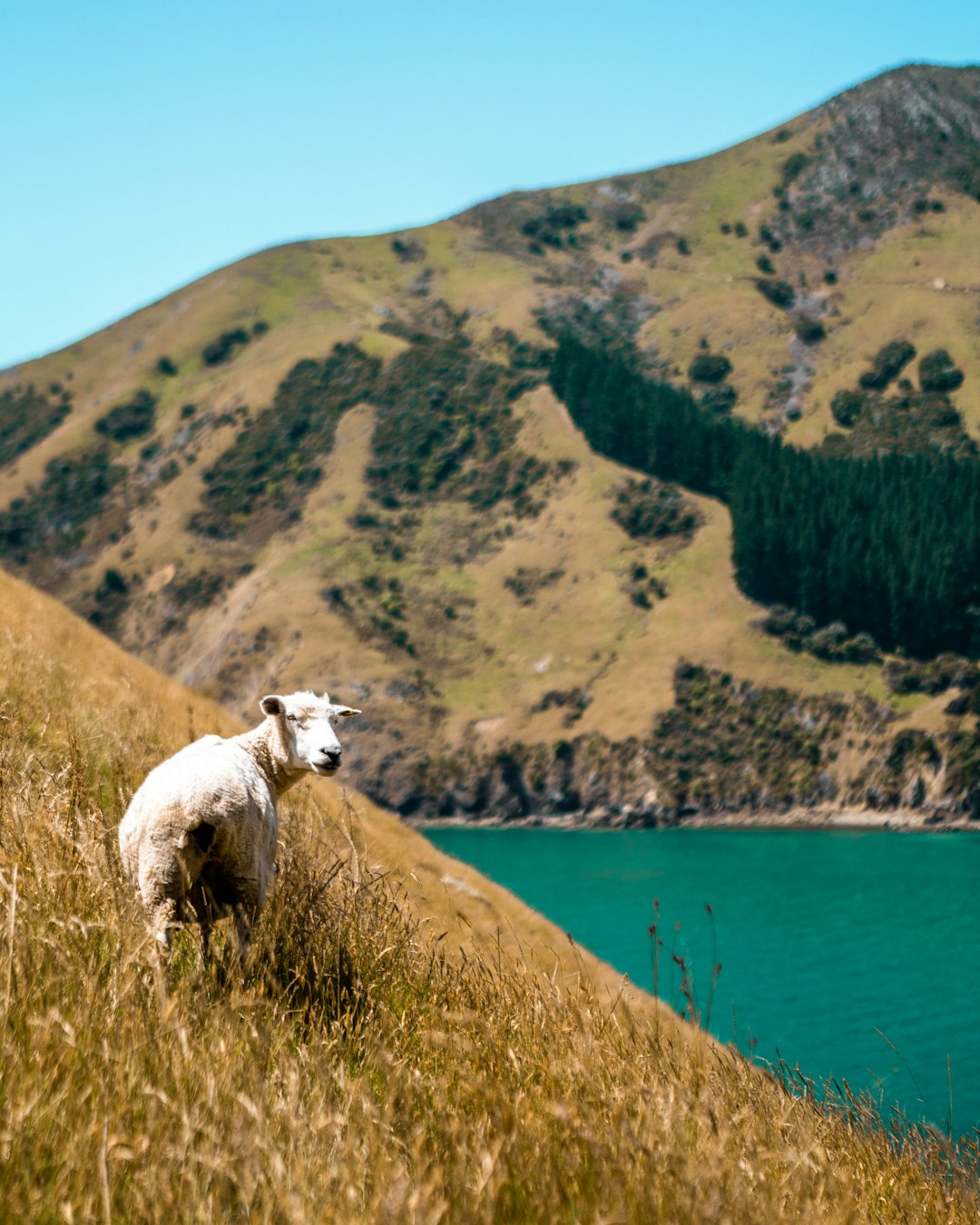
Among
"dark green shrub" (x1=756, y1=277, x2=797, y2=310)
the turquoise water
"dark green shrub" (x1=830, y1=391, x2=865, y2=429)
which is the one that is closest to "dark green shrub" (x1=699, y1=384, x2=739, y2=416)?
"dark green shrub" (x1=830, y1=391, x2=865, y2=429)

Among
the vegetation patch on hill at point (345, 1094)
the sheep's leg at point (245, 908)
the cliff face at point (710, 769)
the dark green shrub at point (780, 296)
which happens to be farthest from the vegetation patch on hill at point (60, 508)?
the vegetation patch on hill at point (345, 1094)

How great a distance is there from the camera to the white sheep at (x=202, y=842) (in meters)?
6.72

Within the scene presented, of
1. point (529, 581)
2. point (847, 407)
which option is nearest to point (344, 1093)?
point (529, 581)

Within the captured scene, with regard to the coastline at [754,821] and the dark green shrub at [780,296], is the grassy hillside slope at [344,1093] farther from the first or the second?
the dark green shrub at [780,296]

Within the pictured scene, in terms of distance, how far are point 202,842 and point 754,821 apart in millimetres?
116657

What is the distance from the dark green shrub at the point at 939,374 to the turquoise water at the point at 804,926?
265ft

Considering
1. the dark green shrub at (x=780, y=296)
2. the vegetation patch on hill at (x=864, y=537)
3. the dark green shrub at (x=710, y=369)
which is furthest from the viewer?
the dark green shrub at (x=780, y=296)

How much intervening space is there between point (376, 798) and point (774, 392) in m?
90.1

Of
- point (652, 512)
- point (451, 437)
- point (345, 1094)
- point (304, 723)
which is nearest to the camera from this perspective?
point (345, 1094)

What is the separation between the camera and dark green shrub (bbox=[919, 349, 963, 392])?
166 m

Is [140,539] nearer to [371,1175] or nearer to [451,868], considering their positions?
[451,868]

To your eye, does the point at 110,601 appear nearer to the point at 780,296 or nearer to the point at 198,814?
the point at 780,296

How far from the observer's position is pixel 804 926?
77625 mm

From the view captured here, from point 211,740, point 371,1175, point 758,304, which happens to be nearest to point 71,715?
point 211,740
